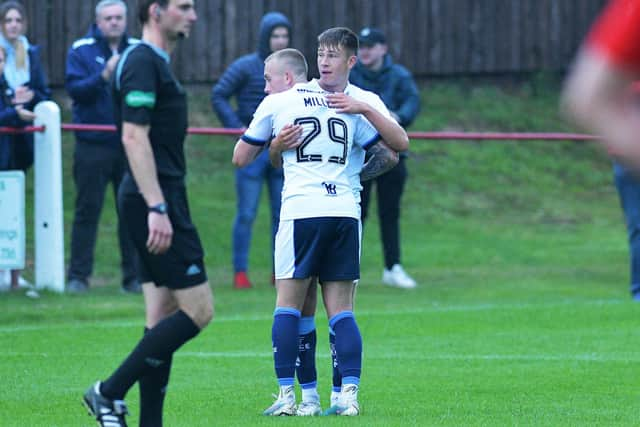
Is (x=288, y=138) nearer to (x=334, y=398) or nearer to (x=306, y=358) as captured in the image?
(x=306, y=358)

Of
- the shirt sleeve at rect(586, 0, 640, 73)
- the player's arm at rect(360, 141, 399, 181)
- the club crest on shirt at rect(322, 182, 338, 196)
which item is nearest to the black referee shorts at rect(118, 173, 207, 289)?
the club crest on shirt at rect(322, 182, 338, 196)

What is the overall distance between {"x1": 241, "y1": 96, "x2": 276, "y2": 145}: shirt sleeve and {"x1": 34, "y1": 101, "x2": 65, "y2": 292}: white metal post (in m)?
→ 6.26

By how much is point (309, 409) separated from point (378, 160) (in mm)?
1357

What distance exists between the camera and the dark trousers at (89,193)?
1328cm

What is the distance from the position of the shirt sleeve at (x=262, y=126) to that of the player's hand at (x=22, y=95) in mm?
6360

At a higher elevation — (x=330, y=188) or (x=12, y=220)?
(x=330, y=188)

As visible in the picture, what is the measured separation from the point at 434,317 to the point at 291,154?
489 cm

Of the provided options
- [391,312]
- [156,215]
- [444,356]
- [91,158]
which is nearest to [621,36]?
[156,215]

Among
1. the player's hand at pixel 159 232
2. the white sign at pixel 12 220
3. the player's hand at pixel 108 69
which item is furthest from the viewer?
the player's hand at pixel 108 69

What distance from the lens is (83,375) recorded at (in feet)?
28.2

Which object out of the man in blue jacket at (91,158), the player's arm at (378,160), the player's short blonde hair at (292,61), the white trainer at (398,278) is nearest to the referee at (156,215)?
the player's short blonde hair at (292,61)

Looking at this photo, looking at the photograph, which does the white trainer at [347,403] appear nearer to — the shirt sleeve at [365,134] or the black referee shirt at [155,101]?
the shirt sleeve at [365,134]

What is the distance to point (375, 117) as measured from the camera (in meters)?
7.12

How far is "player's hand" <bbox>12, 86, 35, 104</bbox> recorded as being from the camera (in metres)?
13.0
